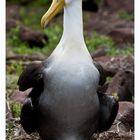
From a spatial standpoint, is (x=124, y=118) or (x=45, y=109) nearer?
(x=45, y=109)

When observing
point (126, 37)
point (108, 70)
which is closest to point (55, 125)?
point (108, 70)

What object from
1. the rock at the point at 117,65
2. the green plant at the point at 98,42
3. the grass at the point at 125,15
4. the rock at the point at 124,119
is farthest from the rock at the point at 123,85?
the grass at the point at 125,15

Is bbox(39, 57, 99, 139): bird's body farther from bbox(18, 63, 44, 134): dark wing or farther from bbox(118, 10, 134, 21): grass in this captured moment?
bbox(118, 10, 134, 21): grass

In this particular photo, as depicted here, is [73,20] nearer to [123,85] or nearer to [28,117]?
[28,117]

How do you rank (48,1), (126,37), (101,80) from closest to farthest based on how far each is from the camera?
(101,80) < (126,37) < (48,1)

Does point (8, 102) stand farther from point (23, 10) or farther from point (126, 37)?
point (23, 10)

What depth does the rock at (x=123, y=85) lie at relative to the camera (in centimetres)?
593

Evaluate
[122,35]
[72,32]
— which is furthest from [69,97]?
[122,35]

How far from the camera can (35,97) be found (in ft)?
13.5

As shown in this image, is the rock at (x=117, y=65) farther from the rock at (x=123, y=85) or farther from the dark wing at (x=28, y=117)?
the dark wing at (x=28, y=117)

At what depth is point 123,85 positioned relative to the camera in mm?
5973

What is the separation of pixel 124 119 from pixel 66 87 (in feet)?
4.29

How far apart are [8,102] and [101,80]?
4.67 feet

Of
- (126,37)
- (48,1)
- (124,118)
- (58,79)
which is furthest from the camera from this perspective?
(48,1)
